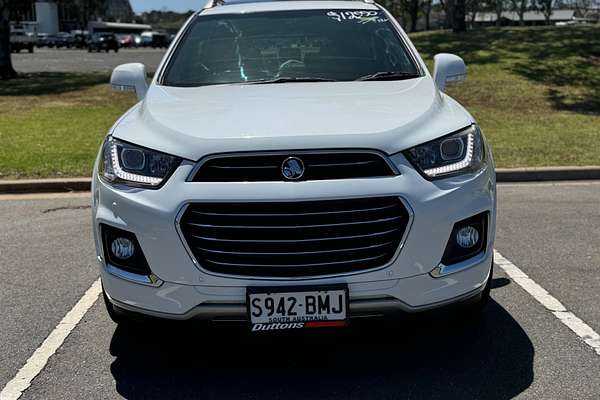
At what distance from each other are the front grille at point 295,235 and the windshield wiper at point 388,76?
1.48 m

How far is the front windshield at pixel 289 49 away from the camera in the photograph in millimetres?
4469

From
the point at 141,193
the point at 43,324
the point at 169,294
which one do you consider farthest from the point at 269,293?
the point at 43,324

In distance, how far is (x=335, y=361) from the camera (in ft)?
11.9

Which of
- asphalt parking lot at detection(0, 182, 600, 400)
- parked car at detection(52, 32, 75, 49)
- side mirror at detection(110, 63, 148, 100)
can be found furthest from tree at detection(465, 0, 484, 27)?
asphalt parking lot at detection(0, 182, 600, 400)

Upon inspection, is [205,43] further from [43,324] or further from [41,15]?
[41,15]

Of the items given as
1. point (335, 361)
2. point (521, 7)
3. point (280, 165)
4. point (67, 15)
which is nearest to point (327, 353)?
point (335, 361)

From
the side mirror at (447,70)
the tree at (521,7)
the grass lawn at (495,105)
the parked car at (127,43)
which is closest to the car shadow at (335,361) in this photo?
the side mirror at (447,70)

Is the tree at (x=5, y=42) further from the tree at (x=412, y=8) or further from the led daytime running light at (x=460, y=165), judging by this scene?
the tree at (x=412, y=8)

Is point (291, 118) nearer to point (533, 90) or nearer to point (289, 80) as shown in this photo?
point (289, 80)

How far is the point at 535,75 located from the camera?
1614 cm

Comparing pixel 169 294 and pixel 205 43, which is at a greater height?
pixel 205 43

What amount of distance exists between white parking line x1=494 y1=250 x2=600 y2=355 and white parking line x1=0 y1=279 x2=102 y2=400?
113 inches

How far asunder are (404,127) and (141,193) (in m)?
1.26

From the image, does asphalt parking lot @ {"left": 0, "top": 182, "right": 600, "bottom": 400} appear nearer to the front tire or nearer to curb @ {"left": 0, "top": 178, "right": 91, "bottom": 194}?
the front tire
